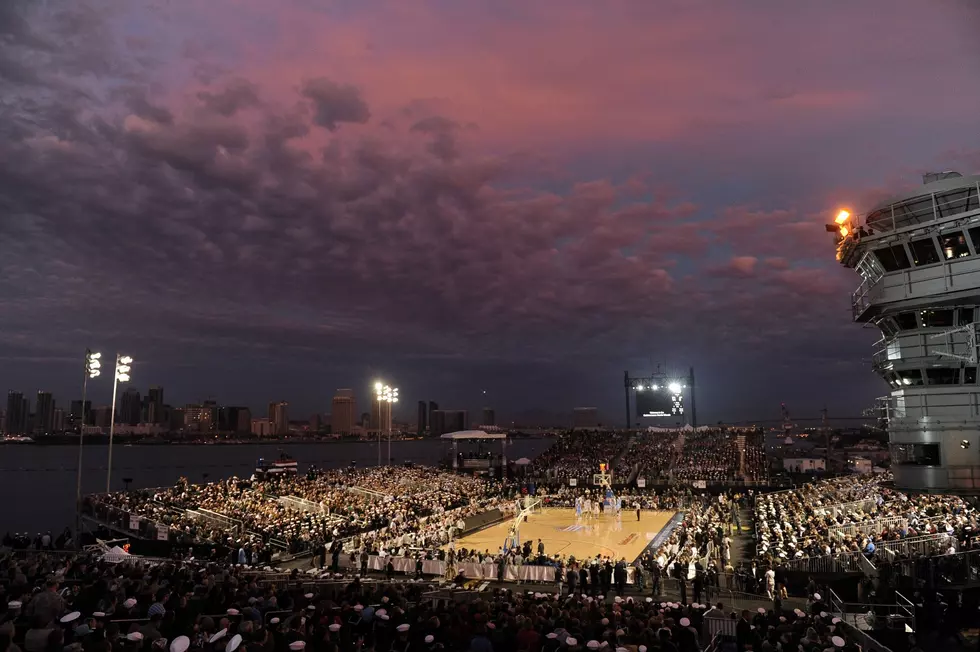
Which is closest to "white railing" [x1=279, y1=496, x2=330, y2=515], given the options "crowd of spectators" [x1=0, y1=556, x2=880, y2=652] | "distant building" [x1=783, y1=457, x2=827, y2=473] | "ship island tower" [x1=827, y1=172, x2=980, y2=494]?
"crowd of spectators" [x1=0, y1=556, x2=880, y2=652]

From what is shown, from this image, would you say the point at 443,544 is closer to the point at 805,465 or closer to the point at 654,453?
the point at 654,453

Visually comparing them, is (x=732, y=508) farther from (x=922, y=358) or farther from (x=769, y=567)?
(x=769, y=567)

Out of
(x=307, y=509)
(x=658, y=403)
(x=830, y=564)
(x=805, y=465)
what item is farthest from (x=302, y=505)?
(x=805, y=465)

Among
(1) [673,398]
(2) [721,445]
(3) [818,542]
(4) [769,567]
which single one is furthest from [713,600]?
(1) [673,398]

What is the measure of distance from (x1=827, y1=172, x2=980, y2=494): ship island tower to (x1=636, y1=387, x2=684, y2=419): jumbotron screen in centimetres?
3546

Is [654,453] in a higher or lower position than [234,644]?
lower

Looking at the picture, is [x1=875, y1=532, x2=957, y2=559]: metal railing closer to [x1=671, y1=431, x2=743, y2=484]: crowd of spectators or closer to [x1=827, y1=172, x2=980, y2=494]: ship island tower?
[x1=827, y1=172, x2=980, y2=494]: ship island tower

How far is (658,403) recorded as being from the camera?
244ft

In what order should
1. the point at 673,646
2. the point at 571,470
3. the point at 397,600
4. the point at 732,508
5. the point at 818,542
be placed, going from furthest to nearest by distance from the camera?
the point at 571,470 → the point at 732,508 → the point at 818,542 → the point at 397,600 → the point at 673,646

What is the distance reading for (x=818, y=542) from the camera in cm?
2344

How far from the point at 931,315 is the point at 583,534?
2320 centimetres

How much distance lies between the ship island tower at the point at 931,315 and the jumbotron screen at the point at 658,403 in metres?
35.5

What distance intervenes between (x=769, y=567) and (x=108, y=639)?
20463 mm

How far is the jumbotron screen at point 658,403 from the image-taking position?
241 feet
